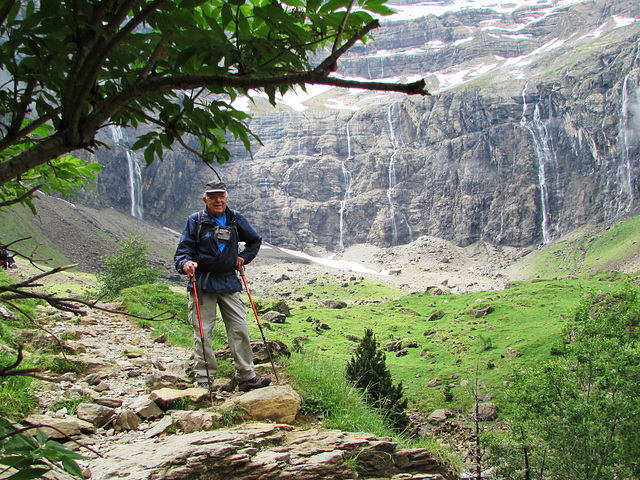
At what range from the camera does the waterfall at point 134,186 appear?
4210 inches

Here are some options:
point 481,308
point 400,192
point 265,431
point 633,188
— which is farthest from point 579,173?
point 265,431

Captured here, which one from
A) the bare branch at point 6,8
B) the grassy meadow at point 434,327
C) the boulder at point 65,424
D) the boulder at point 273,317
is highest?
the bare branch at point 6,8

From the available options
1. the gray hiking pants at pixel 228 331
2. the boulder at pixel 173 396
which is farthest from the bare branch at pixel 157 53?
the gray hiking pants at pixel 228 331

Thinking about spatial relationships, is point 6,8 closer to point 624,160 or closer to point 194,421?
point 194,421

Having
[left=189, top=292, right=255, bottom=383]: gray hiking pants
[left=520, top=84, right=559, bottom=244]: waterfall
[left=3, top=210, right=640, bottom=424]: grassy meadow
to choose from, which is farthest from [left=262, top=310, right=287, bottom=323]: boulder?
[left=520, top=84, right=559, bottom=244]: waterfall

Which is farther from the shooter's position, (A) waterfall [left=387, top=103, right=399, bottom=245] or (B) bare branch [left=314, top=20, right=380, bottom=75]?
(A) waterfall [left=387, top=103, right=399, bottom=245]

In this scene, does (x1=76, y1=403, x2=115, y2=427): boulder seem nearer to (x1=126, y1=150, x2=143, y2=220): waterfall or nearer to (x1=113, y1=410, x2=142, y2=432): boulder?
(x1=113, y1=410, x2=142, y2=432): boulder

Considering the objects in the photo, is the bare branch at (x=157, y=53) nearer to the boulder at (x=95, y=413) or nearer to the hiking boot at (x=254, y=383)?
the boulder at (x=95, y=413)

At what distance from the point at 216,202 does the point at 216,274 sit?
3.30ft

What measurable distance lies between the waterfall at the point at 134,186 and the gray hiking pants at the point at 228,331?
109m

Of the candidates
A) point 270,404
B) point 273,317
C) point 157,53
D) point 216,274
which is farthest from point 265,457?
point 273,317

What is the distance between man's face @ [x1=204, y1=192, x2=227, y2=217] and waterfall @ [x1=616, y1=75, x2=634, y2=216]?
108418mm

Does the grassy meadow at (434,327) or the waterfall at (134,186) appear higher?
the waterfall at (134,186)

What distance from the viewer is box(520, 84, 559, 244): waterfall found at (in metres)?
103
